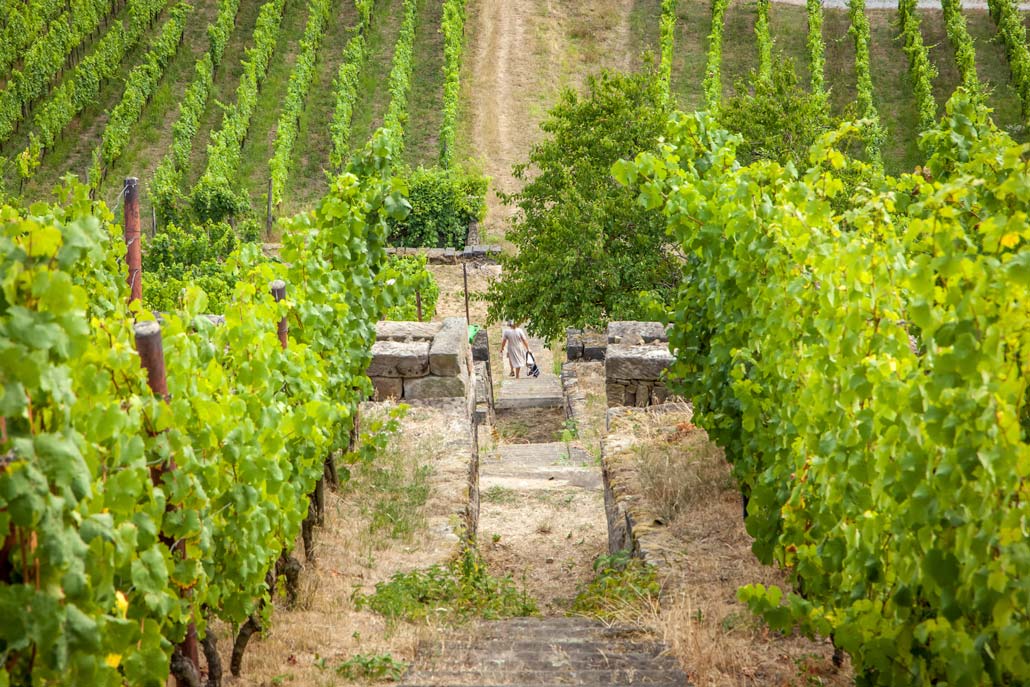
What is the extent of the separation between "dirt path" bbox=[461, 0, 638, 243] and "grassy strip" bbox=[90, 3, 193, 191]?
879 centimetres

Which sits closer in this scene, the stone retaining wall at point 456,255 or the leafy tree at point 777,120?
the leafy tree at point 777,120

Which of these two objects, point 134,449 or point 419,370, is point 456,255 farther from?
point 134,449

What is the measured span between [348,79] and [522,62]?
5.77m

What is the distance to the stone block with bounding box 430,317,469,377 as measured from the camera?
10305 mm

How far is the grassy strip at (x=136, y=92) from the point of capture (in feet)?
94.3

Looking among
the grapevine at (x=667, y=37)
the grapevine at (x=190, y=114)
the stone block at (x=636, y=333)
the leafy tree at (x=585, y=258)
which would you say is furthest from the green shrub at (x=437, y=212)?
the stone block at (x=636, y=333)

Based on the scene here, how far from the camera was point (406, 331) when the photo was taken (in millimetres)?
11023

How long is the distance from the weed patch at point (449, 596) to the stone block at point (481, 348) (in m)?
8.13

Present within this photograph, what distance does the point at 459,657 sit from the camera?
565cm

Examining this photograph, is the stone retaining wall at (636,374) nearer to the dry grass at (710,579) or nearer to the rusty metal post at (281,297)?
the dry grass at (710,579)

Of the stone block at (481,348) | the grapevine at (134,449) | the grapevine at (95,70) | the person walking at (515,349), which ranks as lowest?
the person walking at (515,349)

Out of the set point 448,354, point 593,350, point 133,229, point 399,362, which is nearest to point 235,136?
point 593,350

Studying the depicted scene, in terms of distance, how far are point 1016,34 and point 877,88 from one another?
13.2 feet

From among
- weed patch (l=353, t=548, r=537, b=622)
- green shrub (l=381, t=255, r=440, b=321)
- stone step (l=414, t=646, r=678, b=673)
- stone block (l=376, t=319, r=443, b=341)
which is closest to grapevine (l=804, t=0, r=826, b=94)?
green shrub (l=381, t=255, r=440, b=321)
